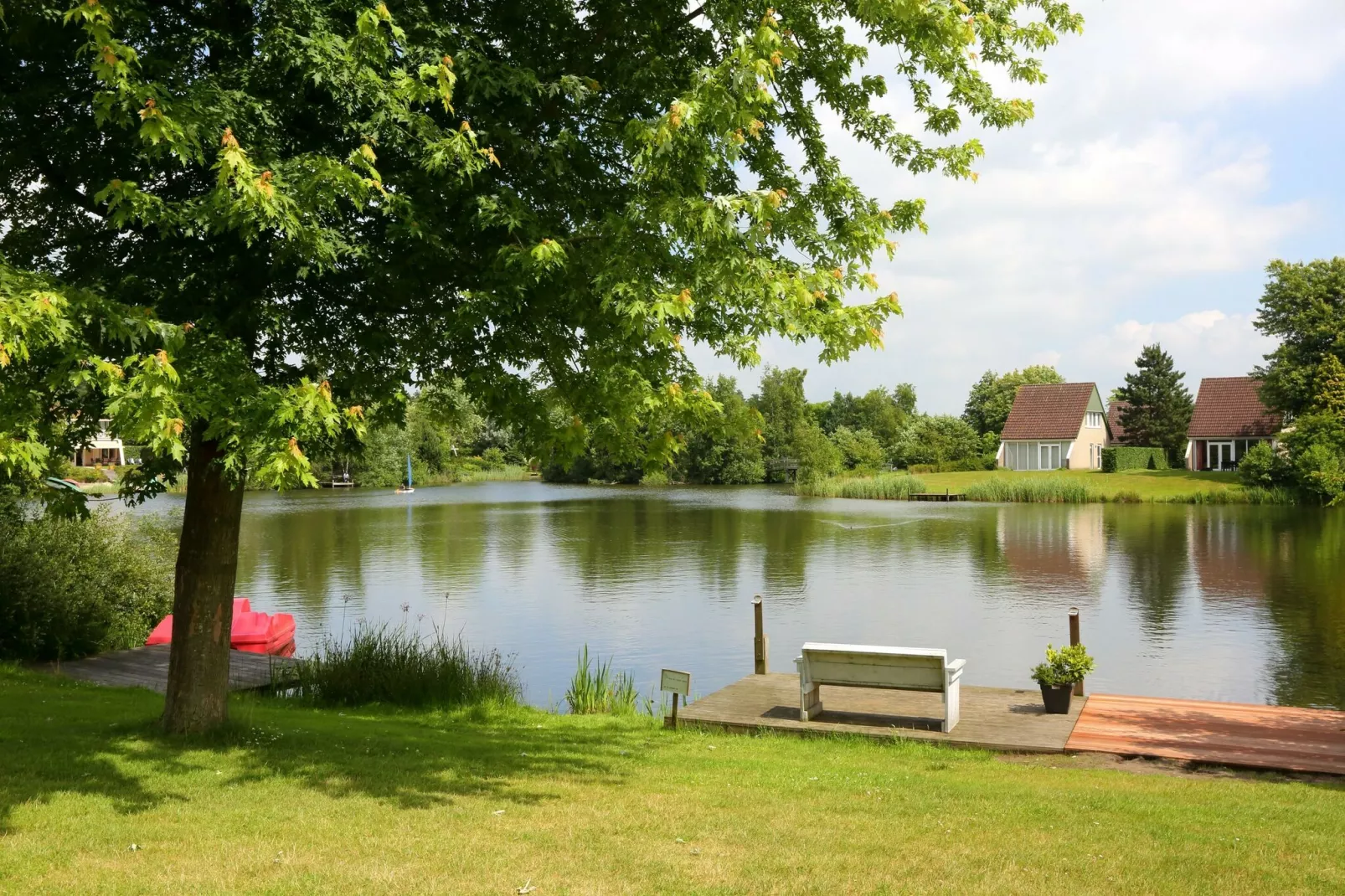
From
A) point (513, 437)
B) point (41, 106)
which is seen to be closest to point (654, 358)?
point (513, 437)

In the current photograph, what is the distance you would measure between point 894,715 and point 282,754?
6554mm

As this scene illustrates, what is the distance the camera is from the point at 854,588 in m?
26.7

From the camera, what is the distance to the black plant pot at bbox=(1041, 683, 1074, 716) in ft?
37.8

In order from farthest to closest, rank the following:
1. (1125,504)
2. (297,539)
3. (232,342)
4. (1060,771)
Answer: (1125,504), (297,539), (1060,771), (232,342)

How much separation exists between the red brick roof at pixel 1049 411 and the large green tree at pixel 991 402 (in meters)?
5.79

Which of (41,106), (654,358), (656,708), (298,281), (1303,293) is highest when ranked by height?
(1303,293)

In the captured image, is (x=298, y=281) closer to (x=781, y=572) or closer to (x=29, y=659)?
(x=29, y=659)

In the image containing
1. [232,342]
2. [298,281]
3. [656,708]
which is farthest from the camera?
[656,708]

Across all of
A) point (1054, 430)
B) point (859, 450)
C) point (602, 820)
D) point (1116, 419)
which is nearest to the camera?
point (602, 820)

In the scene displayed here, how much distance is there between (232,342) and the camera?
675 centimetres

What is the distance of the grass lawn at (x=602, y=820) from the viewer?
566cm

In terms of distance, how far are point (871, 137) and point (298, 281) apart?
5064 mm

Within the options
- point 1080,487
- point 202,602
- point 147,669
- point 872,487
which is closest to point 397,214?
point 202,602

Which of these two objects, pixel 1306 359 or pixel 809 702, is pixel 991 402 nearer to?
pixel 1306 359
